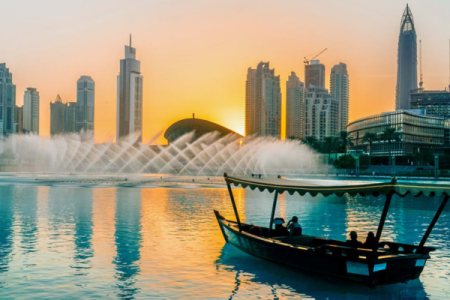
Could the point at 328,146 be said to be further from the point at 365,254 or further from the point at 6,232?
the point at 365,254

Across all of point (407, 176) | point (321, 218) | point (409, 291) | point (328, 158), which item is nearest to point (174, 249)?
point (409, 291)

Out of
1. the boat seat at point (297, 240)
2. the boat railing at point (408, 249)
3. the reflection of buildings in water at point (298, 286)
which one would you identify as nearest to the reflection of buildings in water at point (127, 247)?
the reflection of buildings in water at point (298, 286)

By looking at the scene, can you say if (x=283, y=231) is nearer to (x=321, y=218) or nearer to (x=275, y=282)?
(x=275, y=282)

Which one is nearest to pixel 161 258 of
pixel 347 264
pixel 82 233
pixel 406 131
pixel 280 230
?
pixel 280 230

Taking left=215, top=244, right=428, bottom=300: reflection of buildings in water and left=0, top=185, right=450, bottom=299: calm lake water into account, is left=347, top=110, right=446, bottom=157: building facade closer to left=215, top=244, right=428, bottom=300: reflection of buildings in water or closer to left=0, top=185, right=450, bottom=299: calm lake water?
left=0, top=185, right=450, bottom=299: calm lake water

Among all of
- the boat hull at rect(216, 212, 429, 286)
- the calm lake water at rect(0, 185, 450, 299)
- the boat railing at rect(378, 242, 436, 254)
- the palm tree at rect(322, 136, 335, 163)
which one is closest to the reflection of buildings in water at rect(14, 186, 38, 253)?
the calm lake water at rect(0, 185, 450, 299)

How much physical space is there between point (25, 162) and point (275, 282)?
15892 cm

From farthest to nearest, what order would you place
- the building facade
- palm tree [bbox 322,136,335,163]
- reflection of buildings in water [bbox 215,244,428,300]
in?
the building facade
palm tree [bbox 322,136,335,163]
reflection of buildings in water [bbox 215,244,428,300]

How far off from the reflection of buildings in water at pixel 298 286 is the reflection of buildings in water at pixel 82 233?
5.77m

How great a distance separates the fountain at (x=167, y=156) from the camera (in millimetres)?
100188

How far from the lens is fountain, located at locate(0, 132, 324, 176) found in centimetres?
10019

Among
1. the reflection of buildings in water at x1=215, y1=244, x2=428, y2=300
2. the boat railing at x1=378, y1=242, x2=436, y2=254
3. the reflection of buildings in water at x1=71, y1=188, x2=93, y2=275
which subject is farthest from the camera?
the reflection of buildings in water at x1=71, y1=188, x2=93, y2=275

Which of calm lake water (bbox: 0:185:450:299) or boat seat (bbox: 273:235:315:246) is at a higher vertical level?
boat seat (bbox: 273:235:315:246)

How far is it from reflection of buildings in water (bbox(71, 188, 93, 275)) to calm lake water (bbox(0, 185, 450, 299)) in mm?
43
